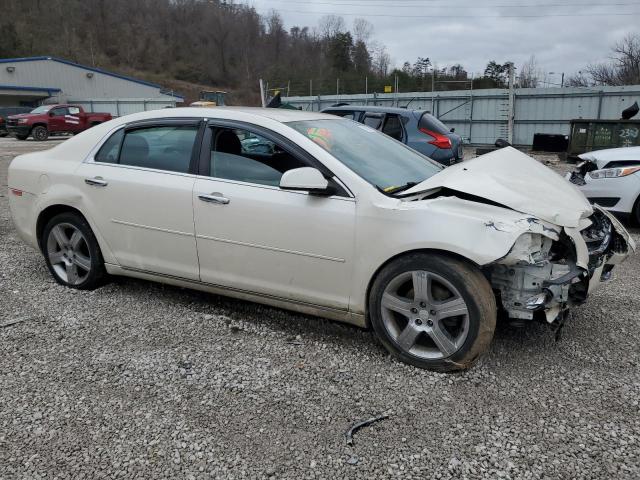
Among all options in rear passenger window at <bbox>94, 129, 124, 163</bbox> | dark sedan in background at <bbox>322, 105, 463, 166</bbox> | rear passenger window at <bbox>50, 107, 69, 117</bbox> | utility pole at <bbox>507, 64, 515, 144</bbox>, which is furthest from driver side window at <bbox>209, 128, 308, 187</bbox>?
rear passenger window at <bbox>50, 107, 69, 117</bbox>

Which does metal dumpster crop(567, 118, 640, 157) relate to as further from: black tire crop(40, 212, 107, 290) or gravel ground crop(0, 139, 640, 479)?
black tire crop(40, 212, 107, 290)

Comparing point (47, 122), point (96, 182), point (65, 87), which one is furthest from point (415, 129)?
point (65, 87)

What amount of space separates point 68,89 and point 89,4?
169ft

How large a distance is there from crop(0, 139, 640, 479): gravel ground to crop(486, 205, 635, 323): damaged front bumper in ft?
1.37

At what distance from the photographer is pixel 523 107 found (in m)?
20.7

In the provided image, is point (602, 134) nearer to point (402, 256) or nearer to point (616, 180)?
point (616, 180)

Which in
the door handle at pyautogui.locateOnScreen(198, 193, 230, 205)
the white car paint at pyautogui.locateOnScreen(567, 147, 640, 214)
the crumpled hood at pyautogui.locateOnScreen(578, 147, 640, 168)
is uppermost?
the door handle at pyautogui.locateOnScreen(198, 193, 230, 205)

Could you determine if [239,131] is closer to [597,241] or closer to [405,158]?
[405,158]

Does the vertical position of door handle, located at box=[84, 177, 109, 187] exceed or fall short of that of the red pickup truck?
it exceeds it

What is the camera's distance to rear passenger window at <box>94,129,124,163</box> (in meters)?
4.11

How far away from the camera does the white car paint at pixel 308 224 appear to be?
293cm

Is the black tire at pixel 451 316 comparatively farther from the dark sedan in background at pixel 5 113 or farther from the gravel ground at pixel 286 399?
the dark sedan in background at pixel 5 113

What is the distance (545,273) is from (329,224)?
4.14ft

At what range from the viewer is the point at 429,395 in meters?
2.85
